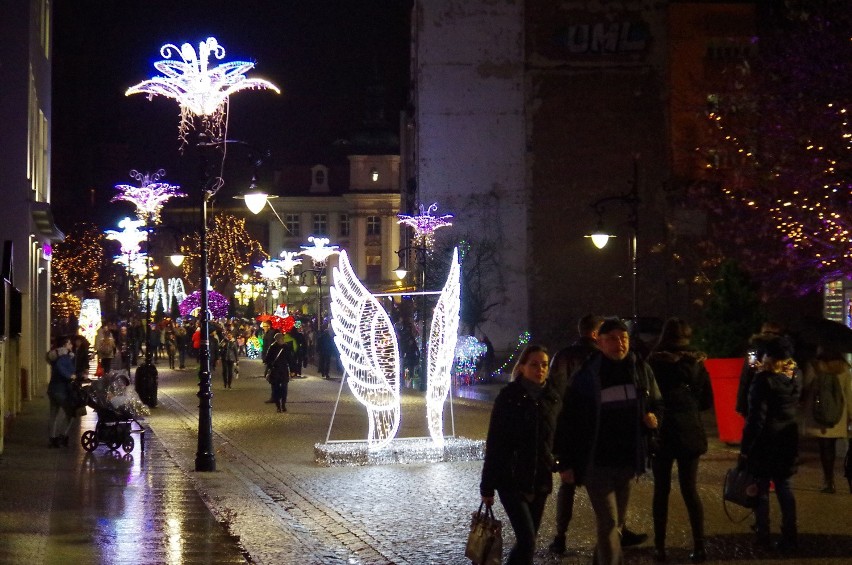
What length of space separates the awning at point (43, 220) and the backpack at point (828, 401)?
69.4ft

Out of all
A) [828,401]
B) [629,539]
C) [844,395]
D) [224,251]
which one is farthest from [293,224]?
[629,539]

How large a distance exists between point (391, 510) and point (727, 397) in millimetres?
7763

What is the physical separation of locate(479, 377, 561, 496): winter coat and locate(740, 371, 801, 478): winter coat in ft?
10.0

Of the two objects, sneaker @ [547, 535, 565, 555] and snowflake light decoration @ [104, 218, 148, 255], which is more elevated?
snowflake light decoration @ [104, 218, 148, 255]

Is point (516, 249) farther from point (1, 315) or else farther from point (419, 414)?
point (1, 315)

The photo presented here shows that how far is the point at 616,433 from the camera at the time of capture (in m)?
8.53

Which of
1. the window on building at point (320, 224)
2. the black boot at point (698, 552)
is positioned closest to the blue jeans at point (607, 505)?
the black boot at point (698, 552)

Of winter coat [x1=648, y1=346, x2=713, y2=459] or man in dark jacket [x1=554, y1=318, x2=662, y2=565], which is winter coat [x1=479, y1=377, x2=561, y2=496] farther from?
winter coat [x1=648, y1=346, x2=713, y2=459]

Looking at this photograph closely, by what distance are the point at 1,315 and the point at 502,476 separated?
11300mm

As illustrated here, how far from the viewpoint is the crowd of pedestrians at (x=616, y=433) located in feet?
27.2

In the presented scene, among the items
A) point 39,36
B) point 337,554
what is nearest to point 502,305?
point 39,36

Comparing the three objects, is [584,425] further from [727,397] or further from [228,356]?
[228,356]

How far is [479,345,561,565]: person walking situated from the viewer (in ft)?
27.0

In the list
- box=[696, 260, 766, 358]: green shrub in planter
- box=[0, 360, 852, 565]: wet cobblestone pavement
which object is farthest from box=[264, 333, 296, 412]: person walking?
box=[696, 260, 766, 358]: green shrub in planter
